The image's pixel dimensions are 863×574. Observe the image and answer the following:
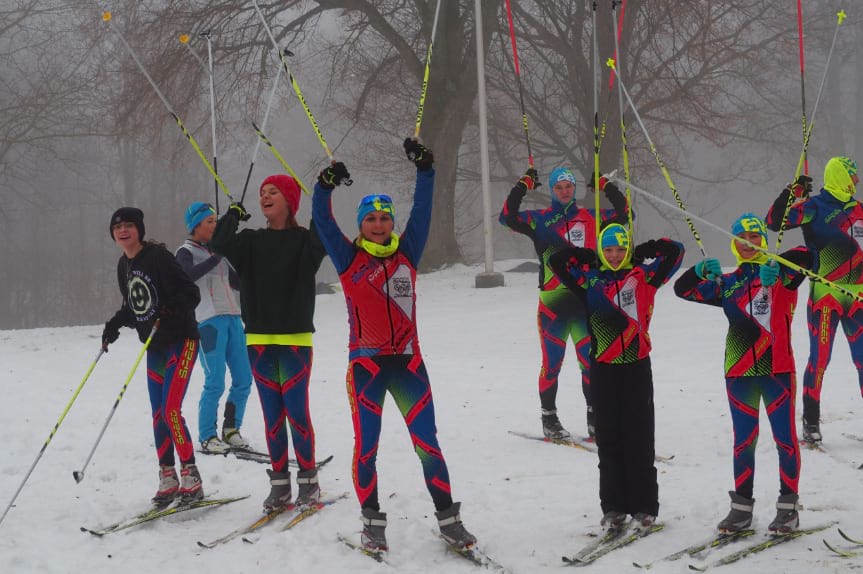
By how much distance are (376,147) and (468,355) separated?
51.7 ft

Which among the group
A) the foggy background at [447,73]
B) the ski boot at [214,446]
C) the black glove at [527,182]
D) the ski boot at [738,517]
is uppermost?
the foggy background at [447,73]

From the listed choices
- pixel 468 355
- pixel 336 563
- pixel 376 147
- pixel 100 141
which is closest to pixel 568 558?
pixel 336 563

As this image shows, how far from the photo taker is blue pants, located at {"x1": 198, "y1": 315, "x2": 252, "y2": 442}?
703 cm

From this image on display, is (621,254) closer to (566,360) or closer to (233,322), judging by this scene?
(233,322)

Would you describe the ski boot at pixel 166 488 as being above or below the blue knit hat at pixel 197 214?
below

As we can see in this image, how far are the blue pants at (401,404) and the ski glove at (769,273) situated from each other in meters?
1.93

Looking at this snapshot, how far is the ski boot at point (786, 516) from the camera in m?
4.48

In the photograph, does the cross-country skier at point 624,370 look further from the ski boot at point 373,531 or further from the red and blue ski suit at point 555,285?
the red and blue ski suit at point 555,285

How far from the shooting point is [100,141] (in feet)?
145

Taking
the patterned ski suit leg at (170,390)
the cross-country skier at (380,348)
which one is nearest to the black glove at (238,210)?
the cross-country skier at (380,348)

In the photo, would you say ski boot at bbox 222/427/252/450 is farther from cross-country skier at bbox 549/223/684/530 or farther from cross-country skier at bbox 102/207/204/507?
cross-country skier at bbox 549/223/684/530

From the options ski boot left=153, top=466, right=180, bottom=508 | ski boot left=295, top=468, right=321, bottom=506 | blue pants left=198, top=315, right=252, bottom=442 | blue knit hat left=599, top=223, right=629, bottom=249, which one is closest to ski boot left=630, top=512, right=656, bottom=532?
blue knit hat left=599, top=223, right=629, bottom=249

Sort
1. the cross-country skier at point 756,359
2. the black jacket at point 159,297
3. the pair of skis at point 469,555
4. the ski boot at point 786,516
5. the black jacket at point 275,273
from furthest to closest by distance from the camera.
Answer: the black jacket at point 159,297 → the black jacket at point 275,273 → the cross-country skier at point 756,359 → the ski boot at point 786,516 → the pair of skis at point 469,555

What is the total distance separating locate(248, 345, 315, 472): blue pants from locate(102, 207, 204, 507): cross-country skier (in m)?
0.61
